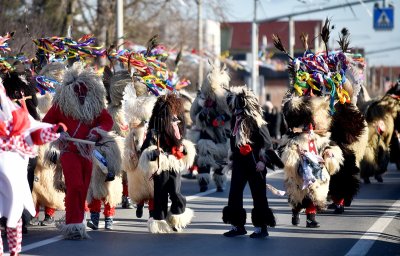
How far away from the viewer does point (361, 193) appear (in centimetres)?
1616

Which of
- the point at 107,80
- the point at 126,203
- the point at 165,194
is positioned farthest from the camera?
the point at 126,203

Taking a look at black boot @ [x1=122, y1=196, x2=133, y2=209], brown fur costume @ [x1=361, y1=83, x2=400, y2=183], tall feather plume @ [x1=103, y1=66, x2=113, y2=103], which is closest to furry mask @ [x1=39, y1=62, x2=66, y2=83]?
tall feather plume @ [x1=103, y1=66, x2=113, y2=103]

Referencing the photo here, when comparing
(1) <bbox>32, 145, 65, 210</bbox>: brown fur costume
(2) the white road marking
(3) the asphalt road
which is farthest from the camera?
(1) <bbox>32, 145, 65, 210</bbox>: brown fur costume

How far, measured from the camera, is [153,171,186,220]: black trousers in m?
11.4

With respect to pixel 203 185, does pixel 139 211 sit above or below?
below

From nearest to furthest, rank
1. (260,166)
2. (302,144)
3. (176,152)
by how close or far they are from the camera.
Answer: (260,166) < (176,152) < (302,144)

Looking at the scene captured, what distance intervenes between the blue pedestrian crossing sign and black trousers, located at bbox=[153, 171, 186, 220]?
985 inches

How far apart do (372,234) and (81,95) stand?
153 inches

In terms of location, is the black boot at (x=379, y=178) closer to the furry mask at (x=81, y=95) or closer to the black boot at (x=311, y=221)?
the black boot at (x=311, y=221)

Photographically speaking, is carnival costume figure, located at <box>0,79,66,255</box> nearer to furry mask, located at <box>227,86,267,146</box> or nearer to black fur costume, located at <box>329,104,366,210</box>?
furry mask, located at <box>227,86,267,146</box>

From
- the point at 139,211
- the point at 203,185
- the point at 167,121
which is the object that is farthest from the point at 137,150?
the point at 203,185

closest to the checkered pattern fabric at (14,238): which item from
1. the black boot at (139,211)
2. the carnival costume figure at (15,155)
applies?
the carnival costume figure at (15,155)

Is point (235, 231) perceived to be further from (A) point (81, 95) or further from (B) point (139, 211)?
(A) point (81, 95)

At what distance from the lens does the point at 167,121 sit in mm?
11586
